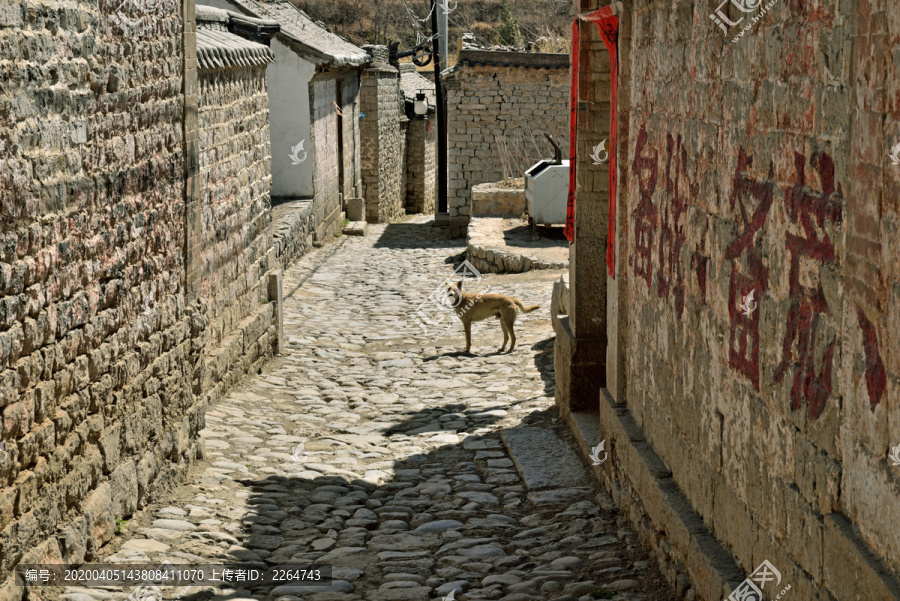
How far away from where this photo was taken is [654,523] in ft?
16.5

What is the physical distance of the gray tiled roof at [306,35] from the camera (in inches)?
685

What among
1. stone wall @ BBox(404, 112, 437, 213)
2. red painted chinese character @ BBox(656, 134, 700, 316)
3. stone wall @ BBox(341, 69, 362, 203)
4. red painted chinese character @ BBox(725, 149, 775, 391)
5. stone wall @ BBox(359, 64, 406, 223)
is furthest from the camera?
stone wall @ BBox(404, 112, 437, 213)

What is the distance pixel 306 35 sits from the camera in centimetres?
2100

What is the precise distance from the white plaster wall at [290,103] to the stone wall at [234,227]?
720cm

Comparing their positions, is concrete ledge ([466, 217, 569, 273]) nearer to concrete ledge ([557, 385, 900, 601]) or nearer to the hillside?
concrete ledge ([557, 385, 900, 601])

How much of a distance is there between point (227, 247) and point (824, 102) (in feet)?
21.8

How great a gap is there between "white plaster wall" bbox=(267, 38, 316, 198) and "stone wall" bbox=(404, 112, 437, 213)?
458 inches

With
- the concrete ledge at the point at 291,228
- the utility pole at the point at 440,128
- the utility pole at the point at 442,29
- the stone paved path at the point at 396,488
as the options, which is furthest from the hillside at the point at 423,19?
the stone paved path at the point at 396,488

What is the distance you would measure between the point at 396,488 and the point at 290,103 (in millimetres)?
12307

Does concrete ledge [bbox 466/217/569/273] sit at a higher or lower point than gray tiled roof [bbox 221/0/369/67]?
lower

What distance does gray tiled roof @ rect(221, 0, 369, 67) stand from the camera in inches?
685

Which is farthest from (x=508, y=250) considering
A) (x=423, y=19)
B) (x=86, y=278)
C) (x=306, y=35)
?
(x=423, y=19)

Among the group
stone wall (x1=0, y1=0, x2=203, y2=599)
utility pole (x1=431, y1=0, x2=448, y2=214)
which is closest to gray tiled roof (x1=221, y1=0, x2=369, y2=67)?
utility pole (x1=431, y1=0, x2=448, y2=214)

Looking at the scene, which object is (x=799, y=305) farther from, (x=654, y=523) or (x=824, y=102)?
(x=654, y=523)
